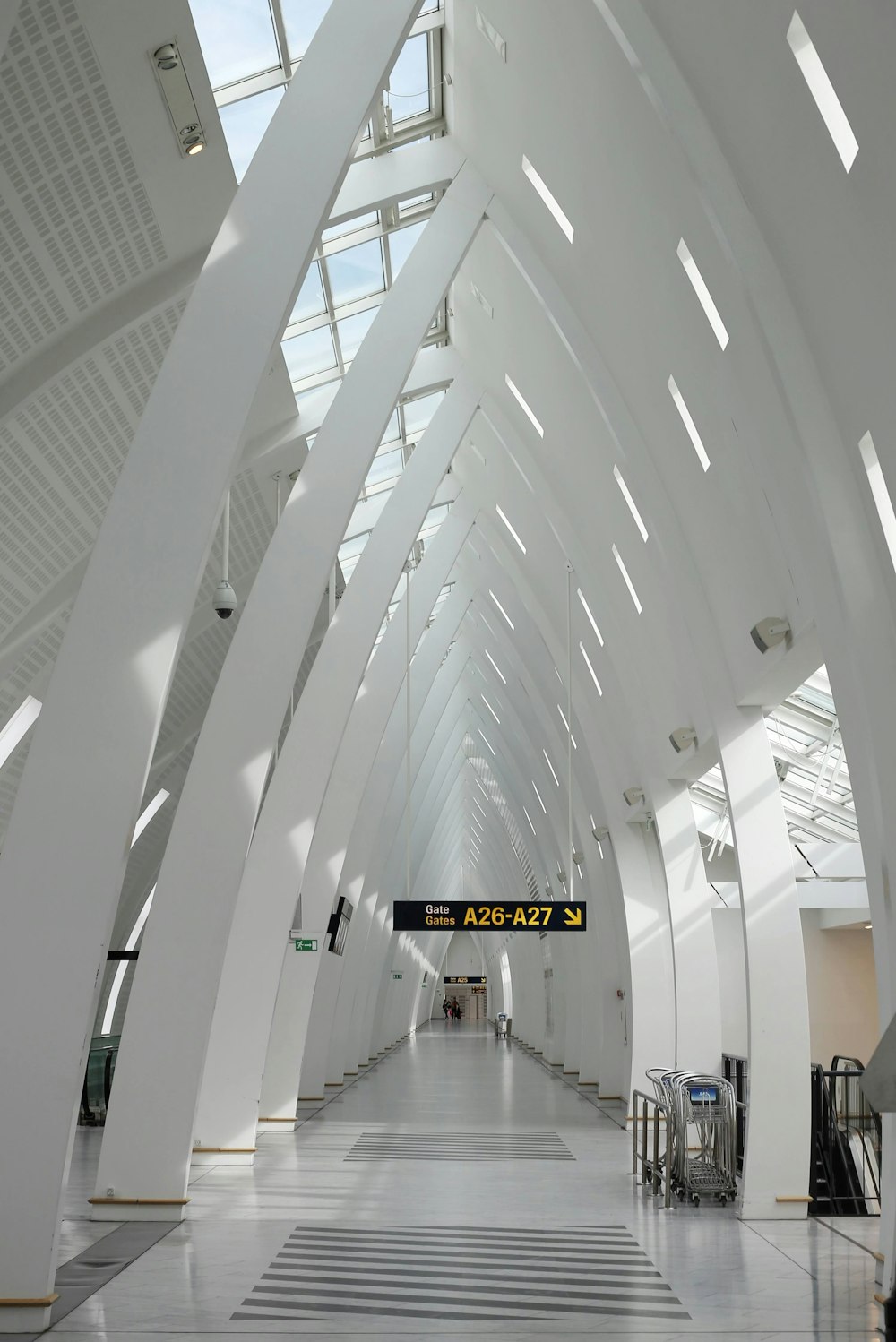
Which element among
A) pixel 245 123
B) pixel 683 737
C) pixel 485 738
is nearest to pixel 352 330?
pixel 245 123

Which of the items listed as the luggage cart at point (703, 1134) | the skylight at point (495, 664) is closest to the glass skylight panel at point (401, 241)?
the luggage cart at point (703, 1134)

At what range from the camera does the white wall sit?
1272 inches

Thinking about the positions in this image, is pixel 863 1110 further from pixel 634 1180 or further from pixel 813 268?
pixel 813 268

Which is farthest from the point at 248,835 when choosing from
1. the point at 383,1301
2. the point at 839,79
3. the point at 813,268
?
the point at 839,79

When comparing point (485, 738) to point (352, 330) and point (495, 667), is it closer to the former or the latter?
point (495, 667)

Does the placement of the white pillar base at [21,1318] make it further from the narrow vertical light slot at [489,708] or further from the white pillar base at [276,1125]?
the narrow vertical light slot at [489,708]

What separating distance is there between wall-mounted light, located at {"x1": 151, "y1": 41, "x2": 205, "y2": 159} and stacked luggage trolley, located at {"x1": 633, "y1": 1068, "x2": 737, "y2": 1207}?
10975mm

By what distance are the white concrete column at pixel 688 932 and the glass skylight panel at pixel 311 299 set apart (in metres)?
8.61

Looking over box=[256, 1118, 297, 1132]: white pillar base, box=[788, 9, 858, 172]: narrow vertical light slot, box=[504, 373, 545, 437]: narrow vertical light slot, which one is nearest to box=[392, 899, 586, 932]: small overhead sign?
box=[256, 1118, 297, 1132]: white pillar base

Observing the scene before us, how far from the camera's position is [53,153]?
10.6m

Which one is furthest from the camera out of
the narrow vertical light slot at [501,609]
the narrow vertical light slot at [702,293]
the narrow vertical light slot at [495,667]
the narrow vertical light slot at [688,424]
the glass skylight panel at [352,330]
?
the narrow vertical light slot at [495,667]

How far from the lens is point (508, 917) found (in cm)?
1938

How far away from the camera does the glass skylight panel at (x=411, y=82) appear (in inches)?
557

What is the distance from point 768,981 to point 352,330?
35.7 ft
